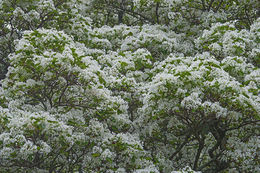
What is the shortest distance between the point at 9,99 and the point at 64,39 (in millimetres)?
2373

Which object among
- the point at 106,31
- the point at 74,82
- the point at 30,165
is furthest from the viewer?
the point at 106,31

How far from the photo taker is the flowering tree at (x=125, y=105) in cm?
858

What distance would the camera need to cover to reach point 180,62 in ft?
36.1

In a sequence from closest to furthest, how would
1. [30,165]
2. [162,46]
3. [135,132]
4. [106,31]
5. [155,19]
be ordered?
1. [30,165]
2. [135,132]
3. [162,46]
4. [106,31]
5. [155,19]

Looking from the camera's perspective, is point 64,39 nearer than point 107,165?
No

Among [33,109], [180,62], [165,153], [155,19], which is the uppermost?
[155,19]

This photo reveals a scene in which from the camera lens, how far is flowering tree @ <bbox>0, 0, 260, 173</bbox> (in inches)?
338

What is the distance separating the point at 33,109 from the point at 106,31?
6.37 m

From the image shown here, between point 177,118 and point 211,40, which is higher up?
point 211,40

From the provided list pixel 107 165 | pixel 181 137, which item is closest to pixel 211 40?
pixel 181 137

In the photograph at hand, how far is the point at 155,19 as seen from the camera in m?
16.9

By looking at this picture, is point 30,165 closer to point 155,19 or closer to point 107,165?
point 107,165

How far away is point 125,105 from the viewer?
10188 millimetres

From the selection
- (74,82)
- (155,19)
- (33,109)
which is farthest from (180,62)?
(155,19)
